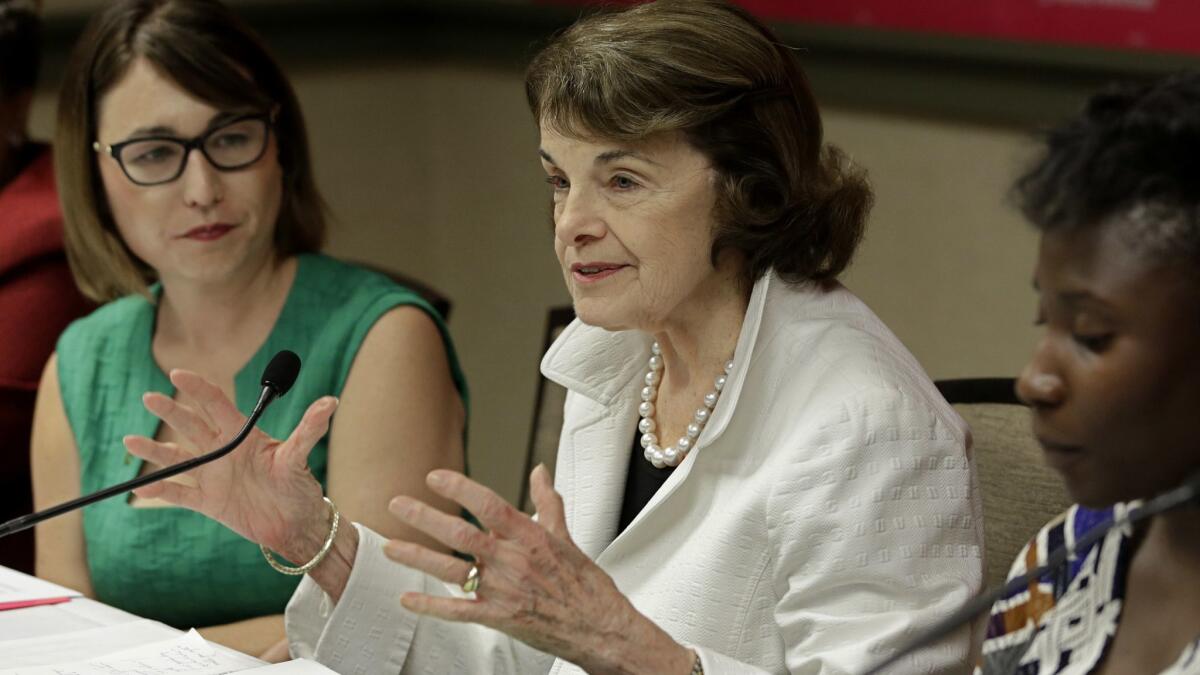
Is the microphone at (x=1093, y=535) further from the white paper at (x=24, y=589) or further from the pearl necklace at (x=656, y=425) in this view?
the white paper at (x=24, y=589)

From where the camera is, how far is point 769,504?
1687 millimetres

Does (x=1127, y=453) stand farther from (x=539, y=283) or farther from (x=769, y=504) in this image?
(x=539, y=283)

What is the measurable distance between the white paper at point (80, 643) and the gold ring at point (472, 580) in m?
0.52

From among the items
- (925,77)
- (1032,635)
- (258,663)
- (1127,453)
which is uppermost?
(925,77)

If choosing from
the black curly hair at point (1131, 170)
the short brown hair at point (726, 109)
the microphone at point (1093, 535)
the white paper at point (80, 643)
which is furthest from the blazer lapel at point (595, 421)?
the black curly hair at point (1131, 170)

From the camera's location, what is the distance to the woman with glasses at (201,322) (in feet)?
7.66

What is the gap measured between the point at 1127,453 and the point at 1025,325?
227cm

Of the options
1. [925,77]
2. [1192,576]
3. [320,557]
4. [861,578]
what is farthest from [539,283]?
[1192,576]

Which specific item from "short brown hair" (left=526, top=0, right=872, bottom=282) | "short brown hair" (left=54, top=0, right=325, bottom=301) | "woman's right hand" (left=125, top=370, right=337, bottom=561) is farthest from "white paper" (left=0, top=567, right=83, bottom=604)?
"short brown hair" (left=526, top=0, right=872, bottom=282)

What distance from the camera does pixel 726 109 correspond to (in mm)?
1761

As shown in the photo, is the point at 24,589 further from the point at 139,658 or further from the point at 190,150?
the point at 190,150

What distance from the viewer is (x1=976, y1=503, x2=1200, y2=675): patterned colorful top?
53.0 inches

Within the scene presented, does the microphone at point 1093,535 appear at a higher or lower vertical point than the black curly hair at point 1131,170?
lower

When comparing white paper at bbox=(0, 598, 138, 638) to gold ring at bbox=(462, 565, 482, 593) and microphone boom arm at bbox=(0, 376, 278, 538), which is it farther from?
gold ring at bbox=(462, 565, 482, 593)
